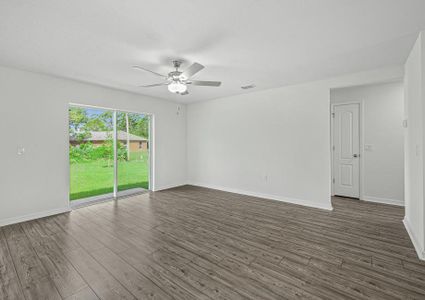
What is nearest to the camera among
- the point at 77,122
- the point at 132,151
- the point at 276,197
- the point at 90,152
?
the point at 77,122

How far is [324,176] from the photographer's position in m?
3.98

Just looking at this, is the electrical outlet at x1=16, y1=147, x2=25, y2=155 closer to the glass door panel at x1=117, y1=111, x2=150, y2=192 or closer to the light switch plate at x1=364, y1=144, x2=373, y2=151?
the glass door panel at x1=117, y1=111, x2=150, y2=192

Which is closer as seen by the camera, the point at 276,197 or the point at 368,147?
the point at 368,147

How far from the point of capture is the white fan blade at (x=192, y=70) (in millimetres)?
2570

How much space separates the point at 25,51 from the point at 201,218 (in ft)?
11.9

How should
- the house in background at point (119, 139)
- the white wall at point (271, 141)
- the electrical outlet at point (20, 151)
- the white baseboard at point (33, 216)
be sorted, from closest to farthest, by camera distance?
the white baseboard at point (33, 216) < the electrical outlet at point (20, 151) < the white wall at point (271, 141) < the house in background at point (119, 139)

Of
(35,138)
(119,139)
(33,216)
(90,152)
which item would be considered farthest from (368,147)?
(33,216)

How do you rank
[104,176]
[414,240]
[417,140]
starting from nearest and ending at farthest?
1. [417,140]
2. [414,240]
3. [104,176]

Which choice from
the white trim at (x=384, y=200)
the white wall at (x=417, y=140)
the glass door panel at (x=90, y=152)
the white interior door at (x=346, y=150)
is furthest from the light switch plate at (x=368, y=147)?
the glass door panel at (x=90, y=152)

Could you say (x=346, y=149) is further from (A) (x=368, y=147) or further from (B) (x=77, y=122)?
(B) (x=77, y=122)

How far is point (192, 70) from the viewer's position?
8.92 ft

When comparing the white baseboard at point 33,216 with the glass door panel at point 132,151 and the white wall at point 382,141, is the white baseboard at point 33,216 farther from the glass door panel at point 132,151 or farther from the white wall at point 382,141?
the white wall at point 382,141

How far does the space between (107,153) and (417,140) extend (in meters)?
5.61

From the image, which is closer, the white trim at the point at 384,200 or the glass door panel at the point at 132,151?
the white trim at the point at 384,200
